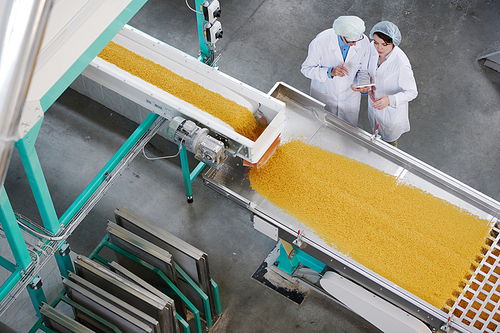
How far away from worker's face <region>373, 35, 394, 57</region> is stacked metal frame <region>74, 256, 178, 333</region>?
2286 millimetres

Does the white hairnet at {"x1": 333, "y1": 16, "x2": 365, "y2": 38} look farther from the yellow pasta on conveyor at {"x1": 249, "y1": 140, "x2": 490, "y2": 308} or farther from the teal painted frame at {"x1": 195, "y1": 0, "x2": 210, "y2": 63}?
the teal painted frame at {"x1": 195, "y1": 0, "x2": 210, "y2": 63}

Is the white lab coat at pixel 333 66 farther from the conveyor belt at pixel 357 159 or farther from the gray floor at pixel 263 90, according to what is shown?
the gray floor at pixel 263 90

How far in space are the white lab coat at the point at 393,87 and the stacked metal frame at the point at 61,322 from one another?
8.52ft

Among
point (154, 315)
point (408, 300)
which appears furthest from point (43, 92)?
point (408, 300)

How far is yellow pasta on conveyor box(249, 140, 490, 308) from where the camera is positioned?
2986 mm

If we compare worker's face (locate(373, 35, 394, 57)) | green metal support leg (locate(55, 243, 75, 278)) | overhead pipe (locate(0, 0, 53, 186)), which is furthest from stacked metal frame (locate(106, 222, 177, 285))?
overhead pipe (locate(0, 0, 53, 186))

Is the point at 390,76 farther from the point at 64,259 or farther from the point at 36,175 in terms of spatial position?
the point at 64,259

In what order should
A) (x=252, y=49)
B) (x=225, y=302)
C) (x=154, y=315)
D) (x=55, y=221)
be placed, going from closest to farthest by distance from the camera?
(x=55, y=221)
(x=154, y=315)
(x=225, y=302)
(x=252, y=49)

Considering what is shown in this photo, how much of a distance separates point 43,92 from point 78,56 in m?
0.24

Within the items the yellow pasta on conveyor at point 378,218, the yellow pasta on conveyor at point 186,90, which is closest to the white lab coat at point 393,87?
the yellow pasta on conveyor at point 378,218

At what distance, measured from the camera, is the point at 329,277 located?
10.5 ft

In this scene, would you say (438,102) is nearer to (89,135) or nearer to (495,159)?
(495,159)

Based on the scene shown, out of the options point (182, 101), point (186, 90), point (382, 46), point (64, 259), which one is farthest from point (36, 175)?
point (382, 46)

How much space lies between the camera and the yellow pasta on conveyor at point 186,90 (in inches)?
122
